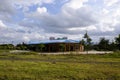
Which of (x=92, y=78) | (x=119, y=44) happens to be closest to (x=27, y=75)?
(x=92, y=78)

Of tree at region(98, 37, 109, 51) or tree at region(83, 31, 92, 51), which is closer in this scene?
tree at region(83, 31, 92, 51)

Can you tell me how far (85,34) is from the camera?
77.2m

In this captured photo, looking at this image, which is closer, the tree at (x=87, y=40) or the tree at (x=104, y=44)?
the tree at (x=87, y=40)

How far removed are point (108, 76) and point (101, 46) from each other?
71.9 metres

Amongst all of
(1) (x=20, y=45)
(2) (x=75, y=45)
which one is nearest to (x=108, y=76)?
(2) (x=75, y=45)

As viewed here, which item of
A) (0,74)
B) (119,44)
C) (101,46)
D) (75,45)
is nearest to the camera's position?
(0,74)

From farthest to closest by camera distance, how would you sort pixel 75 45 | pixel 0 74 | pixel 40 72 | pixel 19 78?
pixel 75 45, pixel 40 72, pixel 0 74, pixel 19 78

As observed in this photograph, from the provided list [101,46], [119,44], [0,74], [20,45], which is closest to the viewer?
[0,74]

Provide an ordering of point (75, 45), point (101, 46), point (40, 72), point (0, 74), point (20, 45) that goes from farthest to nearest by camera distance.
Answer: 1. point (20, 45)
2. point (101, 46)
3. point (75, 45)
4. point (40, 72)
5. point (0, 74)

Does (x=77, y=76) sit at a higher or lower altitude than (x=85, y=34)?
lower

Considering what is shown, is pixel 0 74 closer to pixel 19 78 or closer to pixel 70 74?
pixel 19 78

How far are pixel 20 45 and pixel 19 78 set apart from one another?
83406 mm

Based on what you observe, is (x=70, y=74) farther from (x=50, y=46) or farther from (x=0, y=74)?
(x=50, y=46)

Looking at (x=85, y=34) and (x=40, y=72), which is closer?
(x=40, y=72)
